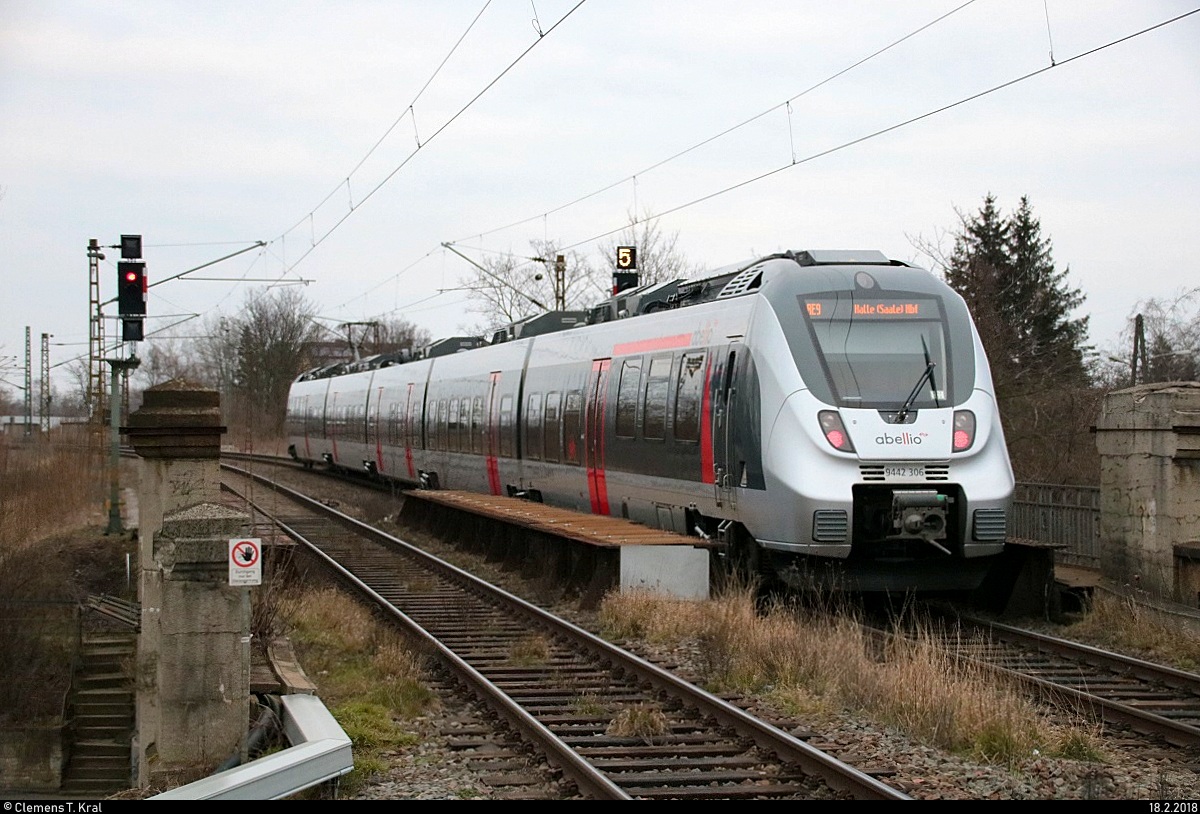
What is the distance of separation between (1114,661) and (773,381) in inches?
151

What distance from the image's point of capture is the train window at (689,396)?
1450cm

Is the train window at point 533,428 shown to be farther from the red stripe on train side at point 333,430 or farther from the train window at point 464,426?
the red stripe on train side at point 333,430

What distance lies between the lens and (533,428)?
2173cm

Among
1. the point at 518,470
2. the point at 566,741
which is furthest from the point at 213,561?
the point at 518,470

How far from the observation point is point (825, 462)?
12.2 meters

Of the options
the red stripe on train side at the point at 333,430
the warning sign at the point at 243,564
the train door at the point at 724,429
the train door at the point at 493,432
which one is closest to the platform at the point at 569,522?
the train door at the point at 724,429

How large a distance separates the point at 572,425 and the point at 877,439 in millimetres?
7639

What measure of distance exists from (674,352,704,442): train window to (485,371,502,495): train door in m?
9.50

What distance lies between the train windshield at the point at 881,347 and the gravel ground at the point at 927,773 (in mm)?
4172

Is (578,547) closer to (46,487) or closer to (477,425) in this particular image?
(477,425)

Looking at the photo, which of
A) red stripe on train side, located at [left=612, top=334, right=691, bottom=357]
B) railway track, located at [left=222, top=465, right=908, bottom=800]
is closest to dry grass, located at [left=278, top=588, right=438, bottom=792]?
→ railway track, located at [left=222, top=465, right=908, bottom=800]

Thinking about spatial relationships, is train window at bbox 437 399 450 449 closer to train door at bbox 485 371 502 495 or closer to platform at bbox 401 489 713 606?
train door at bbox 485 371 502 495

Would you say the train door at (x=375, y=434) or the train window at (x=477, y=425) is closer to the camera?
the train window at (x=477, y=425)

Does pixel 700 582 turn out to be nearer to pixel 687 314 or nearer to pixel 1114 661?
pixel 687 314
